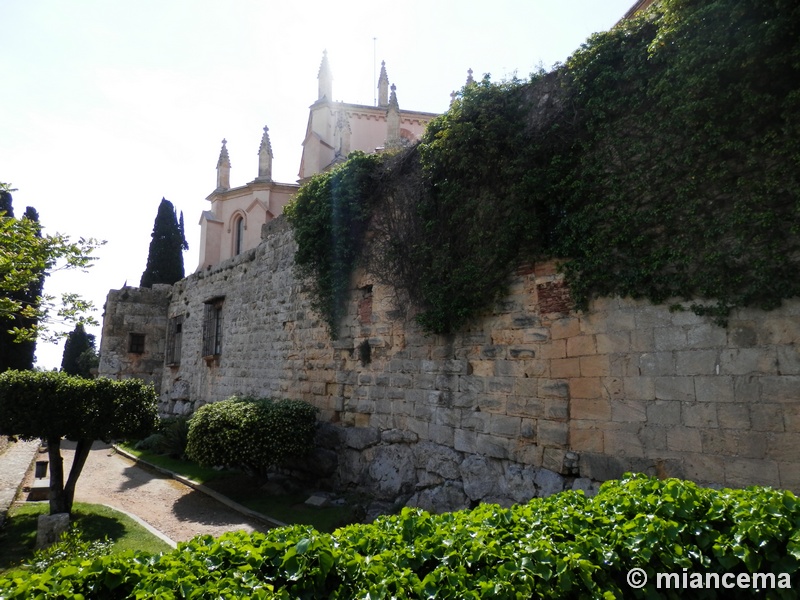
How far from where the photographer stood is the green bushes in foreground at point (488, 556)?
2334 mm

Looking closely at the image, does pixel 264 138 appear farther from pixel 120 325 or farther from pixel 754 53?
pixel 754 53

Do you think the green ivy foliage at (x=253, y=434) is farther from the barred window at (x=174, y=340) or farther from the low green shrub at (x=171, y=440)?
the barred window at (x=174, y=340)

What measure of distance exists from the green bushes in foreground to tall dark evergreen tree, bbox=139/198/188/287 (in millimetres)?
29751

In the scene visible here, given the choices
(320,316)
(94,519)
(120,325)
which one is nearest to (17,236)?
(94,519)

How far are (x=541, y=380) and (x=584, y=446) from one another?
0.87m

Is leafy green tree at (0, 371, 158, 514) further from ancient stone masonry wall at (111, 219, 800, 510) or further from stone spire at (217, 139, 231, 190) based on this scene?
stone spire at (217, 139, 231, 190)

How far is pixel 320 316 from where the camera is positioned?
34.0 ft

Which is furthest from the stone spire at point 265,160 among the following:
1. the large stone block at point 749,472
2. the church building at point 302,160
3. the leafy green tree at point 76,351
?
the large stone block at point 749,472

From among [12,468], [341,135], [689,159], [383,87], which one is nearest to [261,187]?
[341,135]

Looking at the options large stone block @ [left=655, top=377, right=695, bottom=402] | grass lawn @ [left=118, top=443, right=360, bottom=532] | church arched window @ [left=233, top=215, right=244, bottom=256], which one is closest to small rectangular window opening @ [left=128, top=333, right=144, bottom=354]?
grass lawn @ [left=118, top=443, right=360, bottom=532]

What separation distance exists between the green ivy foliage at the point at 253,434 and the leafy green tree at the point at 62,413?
1153 millimetres

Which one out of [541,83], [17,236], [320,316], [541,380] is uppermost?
[541,83]

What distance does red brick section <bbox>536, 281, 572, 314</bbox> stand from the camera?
20.3ft

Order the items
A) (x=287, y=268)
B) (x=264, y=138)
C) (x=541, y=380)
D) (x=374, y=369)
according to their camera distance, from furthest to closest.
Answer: (x=264, y=138) → (x=287, y=268) → (x=374, y=369) → (x=541, y=380)
